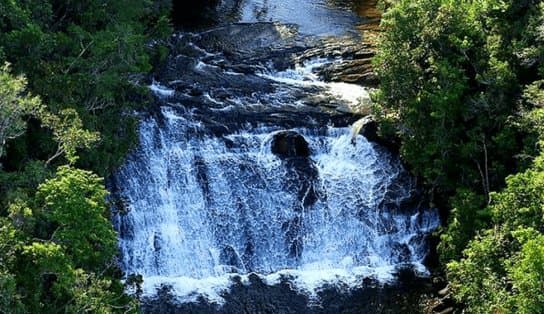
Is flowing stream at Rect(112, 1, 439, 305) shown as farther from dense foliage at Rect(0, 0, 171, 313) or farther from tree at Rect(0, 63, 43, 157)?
tree at Rect(0, 63, 43, 157)

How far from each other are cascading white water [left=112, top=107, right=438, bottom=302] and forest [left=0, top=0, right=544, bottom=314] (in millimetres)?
1769

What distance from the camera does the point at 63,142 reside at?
842 inches

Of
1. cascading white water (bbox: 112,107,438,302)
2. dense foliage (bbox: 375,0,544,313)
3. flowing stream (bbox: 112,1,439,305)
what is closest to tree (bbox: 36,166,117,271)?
flowing stream (bbox: 112,1,439,305)

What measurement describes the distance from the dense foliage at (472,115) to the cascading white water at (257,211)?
210cm

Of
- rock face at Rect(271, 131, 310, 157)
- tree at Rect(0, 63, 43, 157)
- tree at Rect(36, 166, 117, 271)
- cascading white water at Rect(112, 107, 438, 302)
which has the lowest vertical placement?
cascading white water at Rect(112, 107, 438, 302)

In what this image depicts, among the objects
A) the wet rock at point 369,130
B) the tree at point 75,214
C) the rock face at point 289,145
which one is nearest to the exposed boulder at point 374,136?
the wet rock at point 369,130

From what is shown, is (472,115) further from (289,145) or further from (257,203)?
(257,203)

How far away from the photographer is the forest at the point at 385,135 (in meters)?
19.2

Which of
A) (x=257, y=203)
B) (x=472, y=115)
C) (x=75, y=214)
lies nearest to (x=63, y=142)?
(x=75, y=214)

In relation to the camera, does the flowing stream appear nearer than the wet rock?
Yes

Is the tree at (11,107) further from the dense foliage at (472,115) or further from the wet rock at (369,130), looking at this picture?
the wet rock at (369,130)

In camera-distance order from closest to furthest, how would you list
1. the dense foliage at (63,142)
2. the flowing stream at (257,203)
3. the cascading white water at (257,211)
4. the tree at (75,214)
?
the dense foliage at (63,142) < the tree at (75,214) < the flowing stream at (257,203) < the cascading white water at (257,211)

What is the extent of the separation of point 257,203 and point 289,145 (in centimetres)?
273

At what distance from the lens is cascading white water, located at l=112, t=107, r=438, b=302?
28.1 metres
